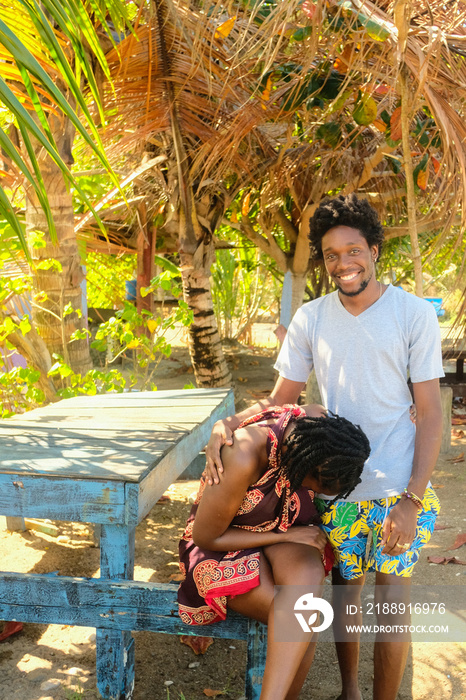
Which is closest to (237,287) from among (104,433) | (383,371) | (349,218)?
(104,433)

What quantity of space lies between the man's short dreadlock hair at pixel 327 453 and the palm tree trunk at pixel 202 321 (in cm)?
370

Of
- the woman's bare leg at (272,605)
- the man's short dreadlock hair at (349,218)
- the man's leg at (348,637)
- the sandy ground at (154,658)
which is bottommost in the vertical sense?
the sandy ground at (154,658)

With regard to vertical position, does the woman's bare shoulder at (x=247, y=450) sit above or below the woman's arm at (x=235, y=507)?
above

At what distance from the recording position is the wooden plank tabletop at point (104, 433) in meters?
2.18

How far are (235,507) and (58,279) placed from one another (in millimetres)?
2482

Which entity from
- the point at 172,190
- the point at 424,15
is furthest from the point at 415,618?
the point at 172,190

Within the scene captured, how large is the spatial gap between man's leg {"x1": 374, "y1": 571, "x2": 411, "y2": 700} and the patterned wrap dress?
0.32 metres

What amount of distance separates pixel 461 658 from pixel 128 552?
142cm

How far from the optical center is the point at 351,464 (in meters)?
1.90

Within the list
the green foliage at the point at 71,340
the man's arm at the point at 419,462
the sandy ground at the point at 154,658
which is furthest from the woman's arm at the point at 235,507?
the green foliage at the point at 71,340

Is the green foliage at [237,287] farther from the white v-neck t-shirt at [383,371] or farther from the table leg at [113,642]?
the table leg at [113,642]

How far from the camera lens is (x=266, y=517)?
201 cm

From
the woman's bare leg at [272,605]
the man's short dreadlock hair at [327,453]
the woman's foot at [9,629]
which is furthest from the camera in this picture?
the woman's foot at [9,629]

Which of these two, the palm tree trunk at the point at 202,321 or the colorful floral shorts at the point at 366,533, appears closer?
the colorful floral shorts at the point at 366,533
